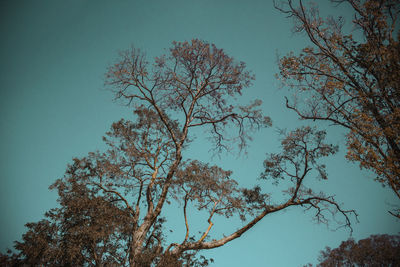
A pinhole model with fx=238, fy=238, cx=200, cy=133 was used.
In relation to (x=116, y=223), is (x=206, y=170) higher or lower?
higher

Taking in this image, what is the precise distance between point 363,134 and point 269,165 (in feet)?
17.5

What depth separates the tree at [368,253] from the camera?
65.6 ft

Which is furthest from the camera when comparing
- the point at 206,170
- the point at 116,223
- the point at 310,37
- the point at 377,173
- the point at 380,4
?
the point at 206,170

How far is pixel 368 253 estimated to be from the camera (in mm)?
21250

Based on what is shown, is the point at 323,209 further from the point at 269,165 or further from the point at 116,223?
the point at 116,223

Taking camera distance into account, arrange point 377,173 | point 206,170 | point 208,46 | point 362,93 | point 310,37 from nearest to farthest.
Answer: point 377,173 → point 362,93 → point 310,37 → point 206,170 → point 208,46

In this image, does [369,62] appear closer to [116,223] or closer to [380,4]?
[380,4]

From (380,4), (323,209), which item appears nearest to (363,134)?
(380,4)

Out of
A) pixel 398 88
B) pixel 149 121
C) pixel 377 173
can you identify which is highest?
pixel 149 121

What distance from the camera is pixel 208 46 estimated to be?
40.1 ft

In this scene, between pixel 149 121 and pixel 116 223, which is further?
pixel 149 121

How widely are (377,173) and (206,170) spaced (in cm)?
637

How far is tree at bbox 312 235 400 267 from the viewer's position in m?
20.0

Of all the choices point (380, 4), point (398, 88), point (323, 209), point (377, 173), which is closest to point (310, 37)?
point (380, 4)
